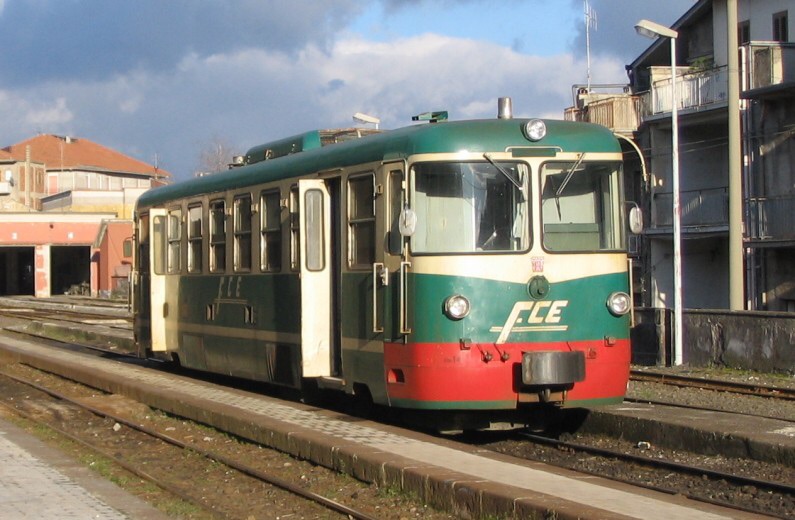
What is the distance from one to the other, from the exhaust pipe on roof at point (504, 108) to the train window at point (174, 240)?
23.1 feet

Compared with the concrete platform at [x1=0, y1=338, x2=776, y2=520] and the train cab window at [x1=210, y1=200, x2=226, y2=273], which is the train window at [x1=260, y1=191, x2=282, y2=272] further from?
the concrete platform at [x1=0, y1=338, x2=776, y2=520]

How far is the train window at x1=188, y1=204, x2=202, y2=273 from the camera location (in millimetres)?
16891

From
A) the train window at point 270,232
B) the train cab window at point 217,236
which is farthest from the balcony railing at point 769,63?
the train window at point 270,232

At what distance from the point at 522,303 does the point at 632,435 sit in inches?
84.5

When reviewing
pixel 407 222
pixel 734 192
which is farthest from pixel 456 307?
pixel 734 192

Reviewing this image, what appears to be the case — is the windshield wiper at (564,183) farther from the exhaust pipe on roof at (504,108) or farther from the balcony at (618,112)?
the balcony at (618,112)

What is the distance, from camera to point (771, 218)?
103 ft

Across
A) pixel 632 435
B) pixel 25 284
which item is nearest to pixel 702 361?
pixel 632 435

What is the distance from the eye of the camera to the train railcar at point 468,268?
432 inches

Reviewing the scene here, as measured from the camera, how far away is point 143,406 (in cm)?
1584

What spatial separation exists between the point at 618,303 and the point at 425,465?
130 inches

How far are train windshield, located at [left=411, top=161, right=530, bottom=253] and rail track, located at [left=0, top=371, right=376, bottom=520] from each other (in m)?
2.58

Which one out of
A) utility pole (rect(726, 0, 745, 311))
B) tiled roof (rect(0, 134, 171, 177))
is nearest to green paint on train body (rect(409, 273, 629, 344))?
utility pole (rect(726, 0, 745, 311))

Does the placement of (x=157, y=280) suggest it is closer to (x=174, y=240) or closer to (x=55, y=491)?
(x=174, y=240)
